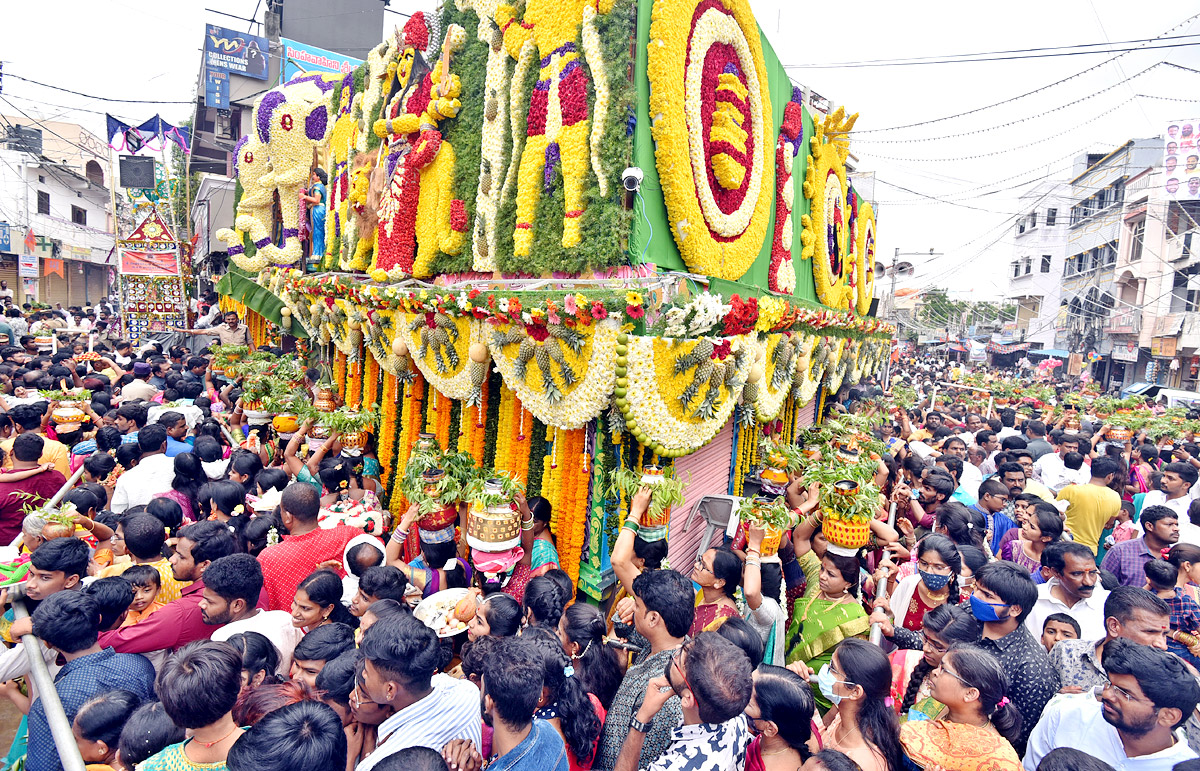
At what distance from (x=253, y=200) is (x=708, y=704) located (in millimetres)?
14402

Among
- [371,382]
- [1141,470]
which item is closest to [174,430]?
[371,382]

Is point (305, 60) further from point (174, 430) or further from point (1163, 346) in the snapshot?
point (1163, 346)

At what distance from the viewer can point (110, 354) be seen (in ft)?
47.4

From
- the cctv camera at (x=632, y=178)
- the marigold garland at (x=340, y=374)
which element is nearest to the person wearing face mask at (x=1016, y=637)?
the cctv camera at (x=632, y=178)

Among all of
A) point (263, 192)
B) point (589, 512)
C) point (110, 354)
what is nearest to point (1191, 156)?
point (589, 512)

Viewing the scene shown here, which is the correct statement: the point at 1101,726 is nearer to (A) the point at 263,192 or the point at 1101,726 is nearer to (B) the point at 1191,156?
(A) the point at 263,192

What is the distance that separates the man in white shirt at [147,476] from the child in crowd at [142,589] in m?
2.20

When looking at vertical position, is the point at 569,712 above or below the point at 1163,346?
below

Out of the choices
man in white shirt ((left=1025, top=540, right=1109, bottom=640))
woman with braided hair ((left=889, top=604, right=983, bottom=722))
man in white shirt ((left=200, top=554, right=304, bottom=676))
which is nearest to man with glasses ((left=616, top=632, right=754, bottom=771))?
woman with braided hair ((left=889, top=604, right=983, bottom=722))

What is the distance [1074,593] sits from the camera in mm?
3822

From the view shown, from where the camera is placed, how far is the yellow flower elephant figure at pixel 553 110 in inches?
211

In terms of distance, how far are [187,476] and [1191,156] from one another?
26.5 m

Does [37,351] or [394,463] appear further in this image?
[37,351]

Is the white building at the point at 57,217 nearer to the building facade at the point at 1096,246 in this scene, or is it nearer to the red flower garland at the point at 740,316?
the red flower garland at the point at 740,316
